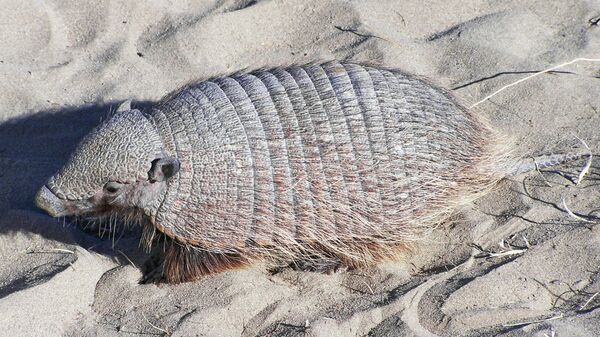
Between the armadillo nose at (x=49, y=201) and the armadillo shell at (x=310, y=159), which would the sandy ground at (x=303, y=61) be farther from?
the armadillo nose at (x=49, y=201)

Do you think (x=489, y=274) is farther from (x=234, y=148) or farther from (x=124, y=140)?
(x=124, y=140)

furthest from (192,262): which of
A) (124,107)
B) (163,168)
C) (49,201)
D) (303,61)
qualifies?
(303,61)

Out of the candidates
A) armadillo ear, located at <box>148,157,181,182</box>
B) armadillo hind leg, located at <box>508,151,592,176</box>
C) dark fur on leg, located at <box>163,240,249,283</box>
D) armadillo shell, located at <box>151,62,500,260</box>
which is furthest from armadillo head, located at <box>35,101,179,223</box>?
armadillo hind leg, located at <box>508,151,592,176</box>

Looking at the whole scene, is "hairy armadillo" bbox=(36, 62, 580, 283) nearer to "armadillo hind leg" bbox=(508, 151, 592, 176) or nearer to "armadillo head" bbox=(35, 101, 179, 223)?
"armadillo head" bbox=(35, 101, 179, 223)

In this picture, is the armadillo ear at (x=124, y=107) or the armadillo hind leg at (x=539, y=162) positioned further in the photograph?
the armadillo hind leg at (x=539, y=162)

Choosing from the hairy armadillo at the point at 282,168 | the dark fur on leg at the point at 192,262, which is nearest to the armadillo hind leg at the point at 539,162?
the hairy armadillo at the point at 282,168

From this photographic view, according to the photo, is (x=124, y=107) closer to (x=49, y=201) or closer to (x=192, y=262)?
(x=49, y=201)

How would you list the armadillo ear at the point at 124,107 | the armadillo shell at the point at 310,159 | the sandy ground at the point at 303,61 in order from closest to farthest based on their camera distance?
the sandy ground at the point at 303,61 < the armadillo shell at the point at 310,159 < the armadillo ear at the point at 124,107

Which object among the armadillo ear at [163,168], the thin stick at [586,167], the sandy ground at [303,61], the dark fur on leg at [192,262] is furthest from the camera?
the thin stick at [586,167]
